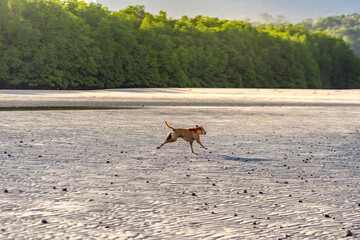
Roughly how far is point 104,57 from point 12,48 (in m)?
18.8

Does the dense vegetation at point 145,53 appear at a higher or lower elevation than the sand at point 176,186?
higher

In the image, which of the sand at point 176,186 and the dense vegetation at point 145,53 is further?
the dense vegetation at point 145,53

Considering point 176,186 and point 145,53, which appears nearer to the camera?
point 176,186

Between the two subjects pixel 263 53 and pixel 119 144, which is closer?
pixel 119 144

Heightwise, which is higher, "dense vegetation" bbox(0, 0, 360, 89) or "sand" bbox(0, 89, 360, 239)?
"dense vegetation" bbox(0, 0, 360, 89)

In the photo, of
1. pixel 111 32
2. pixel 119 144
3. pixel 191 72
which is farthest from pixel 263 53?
pixel 119 144

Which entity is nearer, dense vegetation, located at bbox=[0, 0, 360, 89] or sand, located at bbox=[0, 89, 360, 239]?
sand, located at bbox=[0, 89, 360, 239]

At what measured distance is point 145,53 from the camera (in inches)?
3821

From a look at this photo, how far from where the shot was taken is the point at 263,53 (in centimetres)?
12112

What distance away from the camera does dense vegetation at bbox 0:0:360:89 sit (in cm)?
7631

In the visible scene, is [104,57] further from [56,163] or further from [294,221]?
[294,221]

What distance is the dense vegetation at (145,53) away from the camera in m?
76.3

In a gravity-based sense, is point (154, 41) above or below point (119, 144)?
above

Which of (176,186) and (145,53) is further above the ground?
(145,53)
